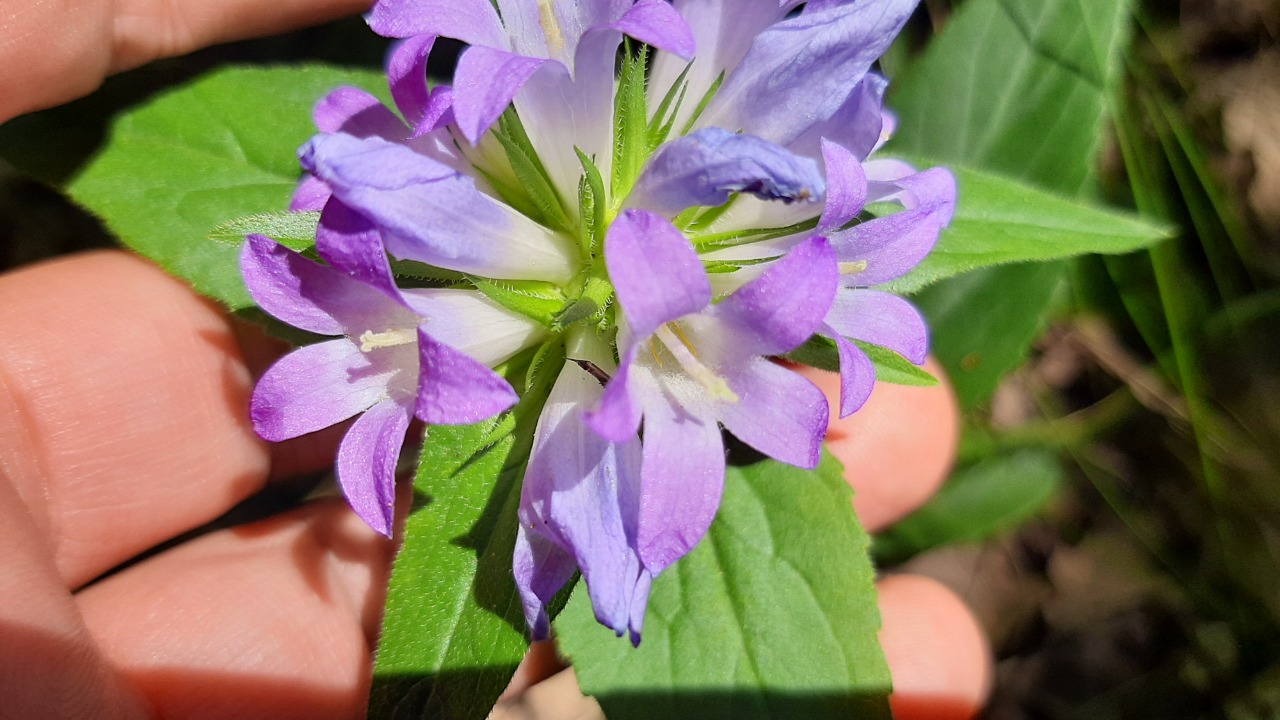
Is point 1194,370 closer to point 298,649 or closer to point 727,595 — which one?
point 727,595

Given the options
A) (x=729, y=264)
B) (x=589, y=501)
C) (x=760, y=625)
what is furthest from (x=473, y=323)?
(x=760, y=625)

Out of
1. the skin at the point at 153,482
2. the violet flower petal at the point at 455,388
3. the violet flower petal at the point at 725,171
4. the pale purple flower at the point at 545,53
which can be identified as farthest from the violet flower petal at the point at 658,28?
the skin at the point at 153,482

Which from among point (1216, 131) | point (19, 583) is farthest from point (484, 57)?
point (1216, 131)

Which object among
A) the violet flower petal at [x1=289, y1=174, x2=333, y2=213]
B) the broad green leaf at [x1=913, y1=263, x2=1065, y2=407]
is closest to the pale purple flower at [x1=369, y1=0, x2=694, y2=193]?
the violet flower petal at [x1=289, y1=174, x2=333, y2=213]

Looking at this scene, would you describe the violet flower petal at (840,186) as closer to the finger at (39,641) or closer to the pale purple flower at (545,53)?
the pale purple flower at (545,53)

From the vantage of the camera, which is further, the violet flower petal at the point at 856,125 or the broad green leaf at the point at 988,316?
the broad green leaf at the point at 988,316

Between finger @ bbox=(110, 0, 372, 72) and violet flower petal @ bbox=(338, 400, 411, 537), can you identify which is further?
finger @ bbox=(110, 0, 372, 72)

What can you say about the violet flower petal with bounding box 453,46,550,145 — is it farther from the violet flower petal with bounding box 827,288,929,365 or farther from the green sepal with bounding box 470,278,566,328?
the violet flower petal with bounding box 827,288,929,365
